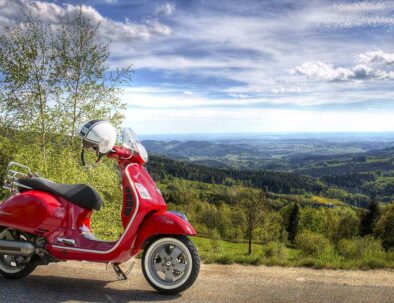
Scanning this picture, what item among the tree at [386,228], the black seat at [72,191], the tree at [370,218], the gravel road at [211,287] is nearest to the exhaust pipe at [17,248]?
the gravel road at [211,287]

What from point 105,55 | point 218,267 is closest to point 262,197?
point 105,55

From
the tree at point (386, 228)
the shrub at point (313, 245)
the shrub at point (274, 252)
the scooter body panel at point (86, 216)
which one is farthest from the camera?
the tree at point (386, 228)

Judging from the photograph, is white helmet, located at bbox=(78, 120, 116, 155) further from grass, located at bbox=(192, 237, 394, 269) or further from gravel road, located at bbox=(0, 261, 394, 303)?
grass, located at bbox=(192, 237, 394, 269)

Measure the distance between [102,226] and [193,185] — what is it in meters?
167

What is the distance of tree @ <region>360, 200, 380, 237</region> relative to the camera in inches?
2400

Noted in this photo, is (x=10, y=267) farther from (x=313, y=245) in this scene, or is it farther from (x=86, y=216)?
(x=313, y=245)

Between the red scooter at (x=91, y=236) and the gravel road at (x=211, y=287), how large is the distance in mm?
270

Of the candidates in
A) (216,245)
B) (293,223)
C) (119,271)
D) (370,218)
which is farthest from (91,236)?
(293,223)

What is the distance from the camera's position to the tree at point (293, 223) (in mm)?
79625

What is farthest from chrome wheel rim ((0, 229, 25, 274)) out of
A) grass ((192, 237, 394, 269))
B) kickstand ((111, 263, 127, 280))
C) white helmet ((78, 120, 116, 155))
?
grass ((192, 237, 394, 269))

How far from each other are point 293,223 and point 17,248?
79.3 m

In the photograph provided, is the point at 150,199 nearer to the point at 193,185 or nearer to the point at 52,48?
the point at 52,48

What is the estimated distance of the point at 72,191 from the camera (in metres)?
5.70

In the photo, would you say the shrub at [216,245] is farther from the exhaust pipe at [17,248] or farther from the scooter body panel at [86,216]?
the exhaust pipe at [17,248]
